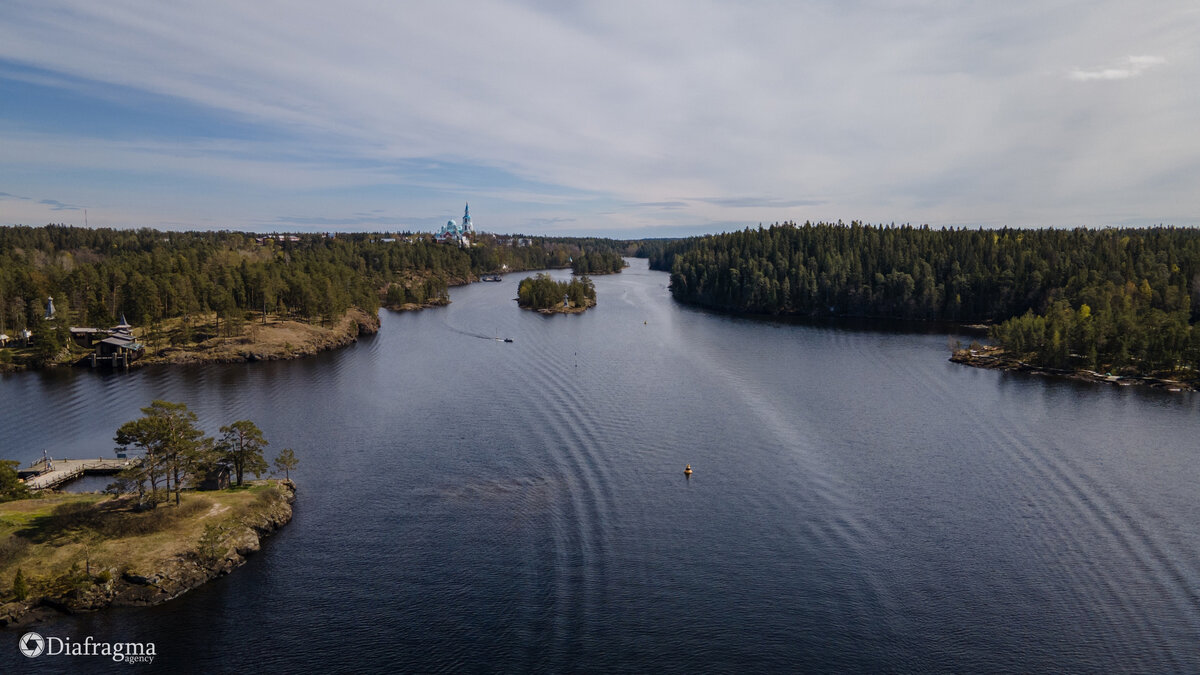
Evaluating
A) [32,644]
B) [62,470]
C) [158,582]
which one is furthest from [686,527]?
[62,470]

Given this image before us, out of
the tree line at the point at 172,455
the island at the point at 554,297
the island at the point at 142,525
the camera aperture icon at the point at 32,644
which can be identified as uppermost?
the island at the point at 554,297

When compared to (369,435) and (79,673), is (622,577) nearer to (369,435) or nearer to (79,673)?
(79,673)

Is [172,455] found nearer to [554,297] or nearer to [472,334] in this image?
[472,334]

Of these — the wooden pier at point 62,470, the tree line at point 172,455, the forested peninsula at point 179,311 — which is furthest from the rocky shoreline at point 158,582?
the forested peninsula at point 179,311

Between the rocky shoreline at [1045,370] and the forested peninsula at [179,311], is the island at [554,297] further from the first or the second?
the rocky shoreline at [1045,370]

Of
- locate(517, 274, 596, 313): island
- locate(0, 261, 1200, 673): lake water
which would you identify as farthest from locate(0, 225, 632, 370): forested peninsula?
locate(517, 274, 596, 313): island
